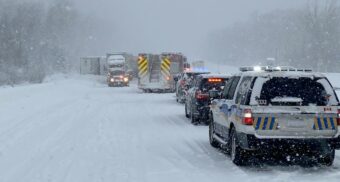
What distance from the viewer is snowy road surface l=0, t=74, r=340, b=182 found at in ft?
32.6

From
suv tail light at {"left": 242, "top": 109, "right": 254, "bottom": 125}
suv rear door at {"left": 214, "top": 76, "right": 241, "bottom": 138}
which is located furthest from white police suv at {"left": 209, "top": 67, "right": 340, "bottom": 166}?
suv rear door at {"left": 214, "top": 76, "right": 241, "bottom": 138}

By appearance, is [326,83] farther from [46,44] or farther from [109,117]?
[46,44]

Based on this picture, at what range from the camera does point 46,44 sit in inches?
4951

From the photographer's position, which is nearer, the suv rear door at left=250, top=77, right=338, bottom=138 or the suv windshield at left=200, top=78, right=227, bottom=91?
the suv rear door at left=250, top=77, right=338, bottom=138

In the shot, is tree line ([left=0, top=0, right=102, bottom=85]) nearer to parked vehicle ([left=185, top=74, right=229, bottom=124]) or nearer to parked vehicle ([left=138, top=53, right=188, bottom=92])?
parked vehicle ([left=138, top=53, right=188, bottom=92])

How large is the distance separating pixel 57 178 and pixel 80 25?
159926mm

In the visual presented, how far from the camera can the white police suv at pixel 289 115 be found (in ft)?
33.8

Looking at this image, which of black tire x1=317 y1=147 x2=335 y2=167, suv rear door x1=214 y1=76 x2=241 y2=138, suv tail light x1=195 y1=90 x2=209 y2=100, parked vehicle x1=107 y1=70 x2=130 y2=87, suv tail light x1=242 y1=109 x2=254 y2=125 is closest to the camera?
suv tail light x1=242 y1=109 x2=254 y2=125

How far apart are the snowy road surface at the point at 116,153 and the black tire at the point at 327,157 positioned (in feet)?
0.63

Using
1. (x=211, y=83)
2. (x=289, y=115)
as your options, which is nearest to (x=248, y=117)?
(x=289, y=115)

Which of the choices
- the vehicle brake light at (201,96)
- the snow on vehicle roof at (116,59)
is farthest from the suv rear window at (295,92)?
the snow on vehicle roof at (116,59)

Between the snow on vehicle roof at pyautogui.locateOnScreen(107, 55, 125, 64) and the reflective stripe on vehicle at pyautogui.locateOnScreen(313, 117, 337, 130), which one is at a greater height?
the snow on vehicle roof at pyautogui.locateOnScreen(107, 55, 125, 64)

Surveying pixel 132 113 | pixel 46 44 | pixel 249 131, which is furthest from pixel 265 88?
pixel 46 44

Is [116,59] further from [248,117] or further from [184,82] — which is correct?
[248,117]
